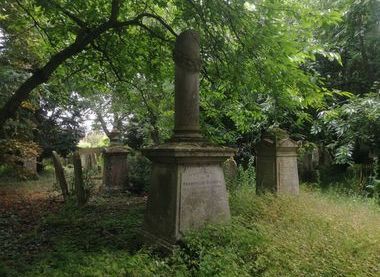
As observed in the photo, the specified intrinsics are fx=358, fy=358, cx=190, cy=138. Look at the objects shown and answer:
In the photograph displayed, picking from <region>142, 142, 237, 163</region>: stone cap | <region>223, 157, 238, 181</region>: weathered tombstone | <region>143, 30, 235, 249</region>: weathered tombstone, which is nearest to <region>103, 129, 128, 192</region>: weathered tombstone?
<region>223, 157, 238, 181</region>: weathered tombstone

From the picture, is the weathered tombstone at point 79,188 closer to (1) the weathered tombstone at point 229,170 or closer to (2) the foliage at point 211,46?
(2) the foliage at point 211,46

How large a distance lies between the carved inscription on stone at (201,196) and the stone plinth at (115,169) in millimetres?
5955

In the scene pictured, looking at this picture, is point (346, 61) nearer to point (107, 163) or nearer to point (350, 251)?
point (107, 163)

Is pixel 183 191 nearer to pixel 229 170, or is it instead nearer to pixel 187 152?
pixel 187 152

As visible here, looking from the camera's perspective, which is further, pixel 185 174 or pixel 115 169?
pixel 115 169

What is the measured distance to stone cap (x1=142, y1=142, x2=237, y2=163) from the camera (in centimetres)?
480

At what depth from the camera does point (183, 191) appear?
4.89 metres

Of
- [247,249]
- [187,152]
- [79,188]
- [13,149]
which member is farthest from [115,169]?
[247,249]

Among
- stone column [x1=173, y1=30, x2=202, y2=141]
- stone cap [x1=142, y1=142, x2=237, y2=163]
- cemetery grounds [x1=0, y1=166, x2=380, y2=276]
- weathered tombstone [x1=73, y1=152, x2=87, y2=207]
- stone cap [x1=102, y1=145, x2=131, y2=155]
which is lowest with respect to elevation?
cemetery grounds [x1=0, y1=166, x2=380, y2=276]

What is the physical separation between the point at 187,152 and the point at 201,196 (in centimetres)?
72

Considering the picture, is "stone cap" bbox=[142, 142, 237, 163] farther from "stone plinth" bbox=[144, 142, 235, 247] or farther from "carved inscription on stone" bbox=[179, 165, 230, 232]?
"carved inscription on stone" bbox=[179, 165, 230, 232]

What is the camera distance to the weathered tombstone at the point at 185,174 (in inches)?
191

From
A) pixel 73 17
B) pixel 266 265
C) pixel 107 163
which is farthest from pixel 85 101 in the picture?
pixel 266 265

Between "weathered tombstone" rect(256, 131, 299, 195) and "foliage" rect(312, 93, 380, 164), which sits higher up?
"foliage" rect(312, 93, 380, 164)
